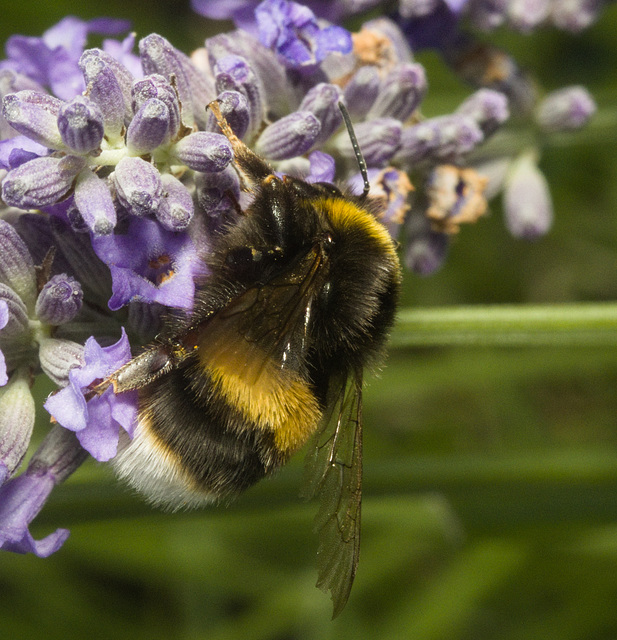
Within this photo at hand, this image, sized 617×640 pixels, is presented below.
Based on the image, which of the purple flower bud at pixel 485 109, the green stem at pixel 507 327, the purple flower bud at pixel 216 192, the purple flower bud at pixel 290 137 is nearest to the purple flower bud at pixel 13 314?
the purple flower bud at pixel 216 192

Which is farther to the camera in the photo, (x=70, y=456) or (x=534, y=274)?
(x=534, y=274)

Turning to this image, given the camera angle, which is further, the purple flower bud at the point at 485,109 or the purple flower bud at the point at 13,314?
the purple flower bud at the point at 485,109

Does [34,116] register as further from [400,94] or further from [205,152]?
[400,94]

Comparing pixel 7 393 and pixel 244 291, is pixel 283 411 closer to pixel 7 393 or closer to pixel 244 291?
pixel 244 291

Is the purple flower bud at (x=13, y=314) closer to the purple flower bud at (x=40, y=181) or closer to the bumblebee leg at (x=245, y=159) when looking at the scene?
the purple flower bud at (x=40, y=181)

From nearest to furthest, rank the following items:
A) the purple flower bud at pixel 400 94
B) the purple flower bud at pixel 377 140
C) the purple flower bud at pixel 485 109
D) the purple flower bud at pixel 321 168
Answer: the purple flower bud at pixel 321 168 → the purple flower bud at pixel 377 140 → the purple flower bud at pixel 400 94 → the purple flower bud at pixel 485 109

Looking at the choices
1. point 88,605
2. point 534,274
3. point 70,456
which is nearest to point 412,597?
point 88,605
